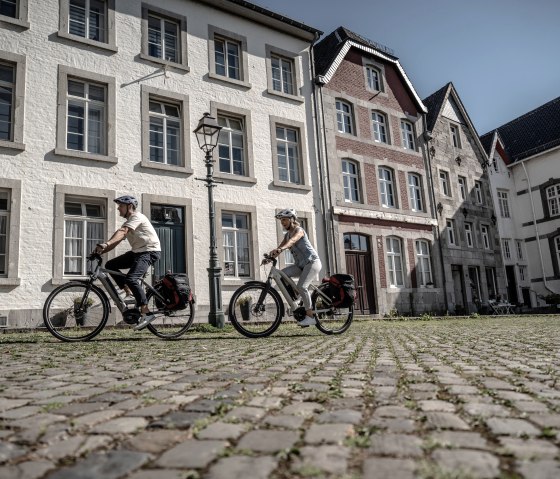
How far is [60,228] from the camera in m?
11.8

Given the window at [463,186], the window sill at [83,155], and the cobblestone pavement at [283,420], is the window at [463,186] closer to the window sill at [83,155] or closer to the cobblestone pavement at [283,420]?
the window sill at [83,155]

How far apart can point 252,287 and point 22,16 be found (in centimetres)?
1039

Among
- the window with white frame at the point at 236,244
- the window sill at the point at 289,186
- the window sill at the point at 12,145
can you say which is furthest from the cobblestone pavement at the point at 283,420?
the window sill at the point at 289,186

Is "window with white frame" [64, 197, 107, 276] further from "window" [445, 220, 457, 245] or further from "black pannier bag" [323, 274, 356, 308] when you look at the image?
"window" [445, 220, 457, 245]

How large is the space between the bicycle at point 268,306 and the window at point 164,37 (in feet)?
32.3

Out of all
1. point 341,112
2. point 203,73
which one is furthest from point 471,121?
point 203,73

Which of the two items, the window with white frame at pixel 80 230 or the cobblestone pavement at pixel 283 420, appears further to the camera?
the window with white frame at pixel 80 230

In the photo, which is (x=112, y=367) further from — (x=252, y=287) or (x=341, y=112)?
(x=341, y=112)

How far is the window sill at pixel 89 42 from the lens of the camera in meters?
12.9

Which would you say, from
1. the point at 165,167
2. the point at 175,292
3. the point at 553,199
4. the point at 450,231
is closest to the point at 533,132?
the point at 553,199

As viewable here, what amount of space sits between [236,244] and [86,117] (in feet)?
18.1

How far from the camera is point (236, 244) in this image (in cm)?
1480

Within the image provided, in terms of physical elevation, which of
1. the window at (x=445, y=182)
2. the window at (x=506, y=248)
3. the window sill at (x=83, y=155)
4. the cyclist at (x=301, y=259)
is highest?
the window at (x=445, y=182)

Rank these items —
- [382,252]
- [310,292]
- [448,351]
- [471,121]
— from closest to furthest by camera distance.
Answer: [448,351]
[310,292]
[382,252]
[471,121]
